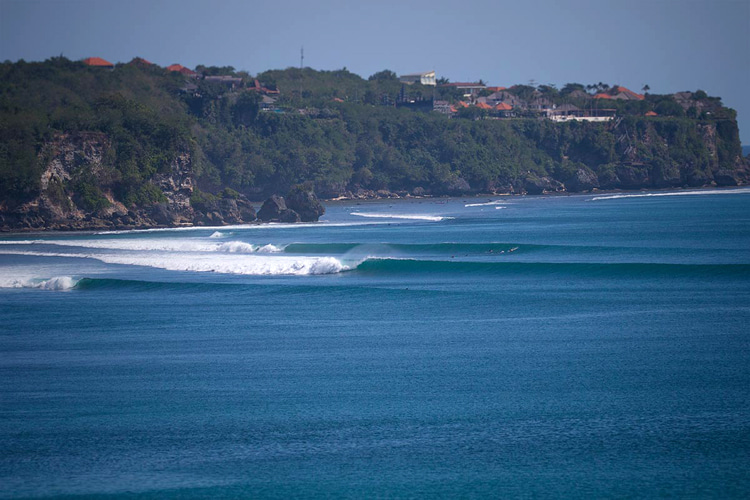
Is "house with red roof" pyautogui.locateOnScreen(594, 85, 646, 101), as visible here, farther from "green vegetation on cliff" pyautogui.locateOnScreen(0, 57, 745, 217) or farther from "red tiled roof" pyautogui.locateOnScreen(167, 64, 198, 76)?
"red tiled roof" pyautogui.locateOnScreen(167, 64, 198, 76)

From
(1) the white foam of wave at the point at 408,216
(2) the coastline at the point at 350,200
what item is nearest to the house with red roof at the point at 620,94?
(2) the coastline at the point at 350,200

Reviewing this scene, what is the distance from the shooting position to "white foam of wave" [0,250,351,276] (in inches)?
1280

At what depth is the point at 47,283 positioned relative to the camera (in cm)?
2895

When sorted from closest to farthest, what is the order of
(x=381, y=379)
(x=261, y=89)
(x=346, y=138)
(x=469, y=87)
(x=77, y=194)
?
1. (x=381, y=379)
2. (x=77, y=194)
3. (x=346, y=138)
4. (x=261, y=89)
5. (x=469, y=87)

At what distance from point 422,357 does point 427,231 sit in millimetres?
36202

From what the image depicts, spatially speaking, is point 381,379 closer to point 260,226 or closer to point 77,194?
point 260,226

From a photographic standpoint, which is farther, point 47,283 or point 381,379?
point 47,283

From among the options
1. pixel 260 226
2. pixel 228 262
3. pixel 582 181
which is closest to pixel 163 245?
pixel 228 262

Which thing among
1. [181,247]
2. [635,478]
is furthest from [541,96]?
[635,478]

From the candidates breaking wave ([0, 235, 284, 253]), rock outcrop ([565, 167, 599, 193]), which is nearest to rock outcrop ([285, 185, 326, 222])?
breaking wave ([0, 235, 284, 253])

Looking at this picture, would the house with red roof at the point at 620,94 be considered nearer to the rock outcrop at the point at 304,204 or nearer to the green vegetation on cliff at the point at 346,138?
the green vegetation on cliff at the point at 346,138

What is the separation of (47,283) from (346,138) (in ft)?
285

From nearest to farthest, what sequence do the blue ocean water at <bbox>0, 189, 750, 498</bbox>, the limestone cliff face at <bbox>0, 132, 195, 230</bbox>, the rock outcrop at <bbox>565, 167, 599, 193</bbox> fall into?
the blue ocean water at <bbox>0, 189, 750, 498</bbox>
the limestone cliff face at <bbox>0, 132, 195, 230</bbox>
the rock outcrop at <bbox>565, 167, 599, 193</bbox>

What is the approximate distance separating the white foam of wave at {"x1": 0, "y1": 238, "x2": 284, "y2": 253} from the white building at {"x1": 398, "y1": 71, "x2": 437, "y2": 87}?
130 meters
